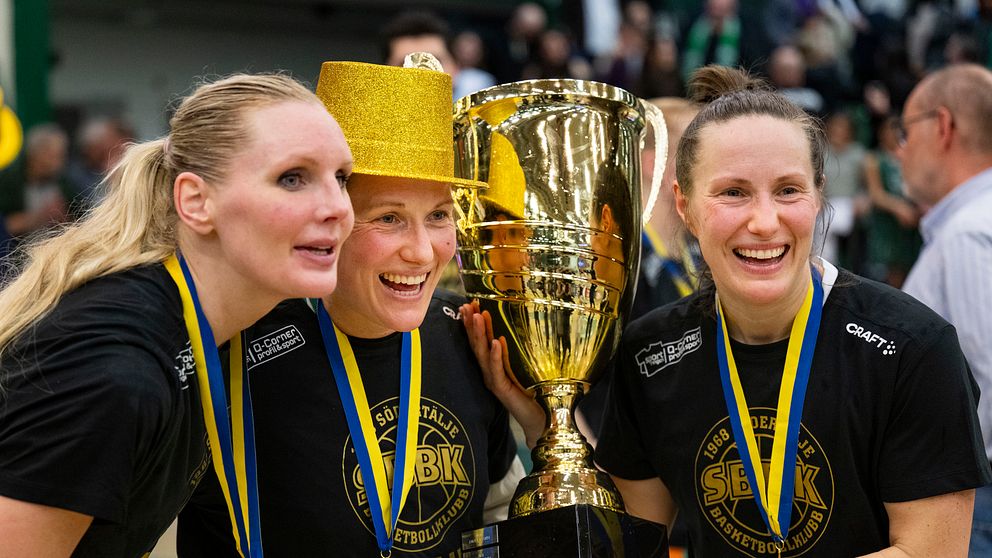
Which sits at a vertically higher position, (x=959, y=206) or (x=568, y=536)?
(x=959, y=206)

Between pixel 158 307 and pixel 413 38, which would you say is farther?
pixel 413 38

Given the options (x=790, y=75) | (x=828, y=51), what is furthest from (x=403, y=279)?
(x=828, y=51)

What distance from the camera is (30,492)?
73.5 inches

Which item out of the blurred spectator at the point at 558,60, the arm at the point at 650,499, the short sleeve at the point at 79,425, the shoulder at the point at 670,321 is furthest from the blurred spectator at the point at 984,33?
the short sleeve at the point at 79,425

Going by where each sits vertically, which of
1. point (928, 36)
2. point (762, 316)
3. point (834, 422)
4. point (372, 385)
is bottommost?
point (834, 422)

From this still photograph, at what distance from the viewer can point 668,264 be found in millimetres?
4113

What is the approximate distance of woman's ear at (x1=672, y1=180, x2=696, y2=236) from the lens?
2.69m

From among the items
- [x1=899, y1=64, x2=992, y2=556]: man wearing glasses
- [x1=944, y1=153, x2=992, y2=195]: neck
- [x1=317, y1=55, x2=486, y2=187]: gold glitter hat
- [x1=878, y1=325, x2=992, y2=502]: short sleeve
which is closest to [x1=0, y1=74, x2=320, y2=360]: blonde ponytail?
[x1=317, y1=55, x2=486, y2=187]: gold glitter hat

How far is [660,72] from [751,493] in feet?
24.3

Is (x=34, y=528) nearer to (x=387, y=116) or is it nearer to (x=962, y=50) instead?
(x=387, y=116)

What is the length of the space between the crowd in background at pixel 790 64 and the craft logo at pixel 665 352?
554 cm

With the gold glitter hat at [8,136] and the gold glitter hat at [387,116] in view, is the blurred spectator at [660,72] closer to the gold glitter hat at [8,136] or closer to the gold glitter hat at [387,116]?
the gold glitter hat at [8,136]

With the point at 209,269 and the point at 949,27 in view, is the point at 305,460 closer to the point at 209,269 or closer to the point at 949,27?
the point at 209,269

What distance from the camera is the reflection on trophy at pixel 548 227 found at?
268 cm
